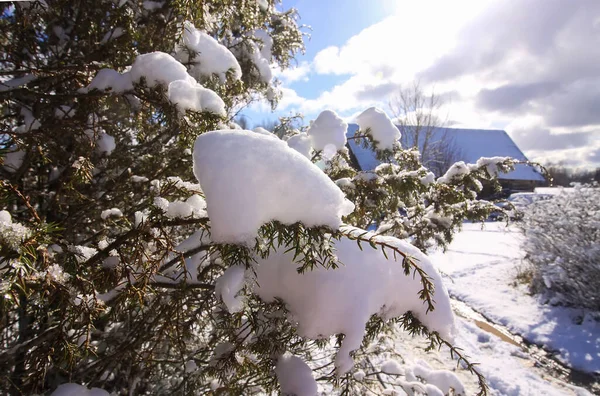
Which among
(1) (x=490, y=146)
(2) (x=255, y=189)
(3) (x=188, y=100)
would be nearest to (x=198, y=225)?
(3) (x=188, y=100)

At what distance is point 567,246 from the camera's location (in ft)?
22.5

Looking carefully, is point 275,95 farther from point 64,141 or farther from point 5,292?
point 5,292

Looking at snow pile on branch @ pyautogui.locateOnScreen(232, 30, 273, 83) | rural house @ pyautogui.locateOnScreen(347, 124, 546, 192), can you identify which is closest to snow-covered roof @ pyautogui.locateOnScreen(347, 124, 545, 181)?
rural house @ pyautogui.locateOnScreen(347, 124, 546, 192)

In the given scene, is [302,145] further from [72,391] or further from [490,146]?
[490,146]

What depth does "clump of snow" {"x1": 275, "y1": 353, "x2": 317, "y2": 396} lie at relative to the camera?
1.52m

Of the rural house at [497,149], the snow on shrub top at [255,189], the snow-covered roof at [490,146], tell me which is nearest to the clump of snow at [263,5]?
the snow on shrub top at [255,189]

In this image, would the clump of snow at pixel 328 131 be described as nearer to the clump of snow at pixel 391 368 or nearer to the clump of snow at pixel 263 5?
the clump of snow at pixel 263 5

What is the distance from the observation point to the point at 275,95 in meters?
4.98

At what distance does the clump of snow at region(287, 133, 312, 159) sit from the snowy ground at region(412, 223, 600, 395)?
318 centimetres

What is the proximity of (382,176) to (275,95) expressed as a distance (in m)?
3.06

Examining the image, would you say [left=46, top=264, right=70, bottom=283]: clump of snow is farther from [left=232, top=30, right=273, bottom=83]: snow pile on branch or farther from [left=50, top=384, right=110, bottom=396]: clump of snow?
[left=232, top=30, right=273, bottom=83]: snow pile on branch

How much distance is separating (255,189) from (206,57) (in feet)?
5.37

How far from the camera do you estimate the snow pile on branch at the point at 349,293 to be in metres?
1.30

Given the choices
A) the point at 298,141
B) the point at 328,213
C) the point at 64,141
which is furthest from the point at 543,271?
the point at 64,141
